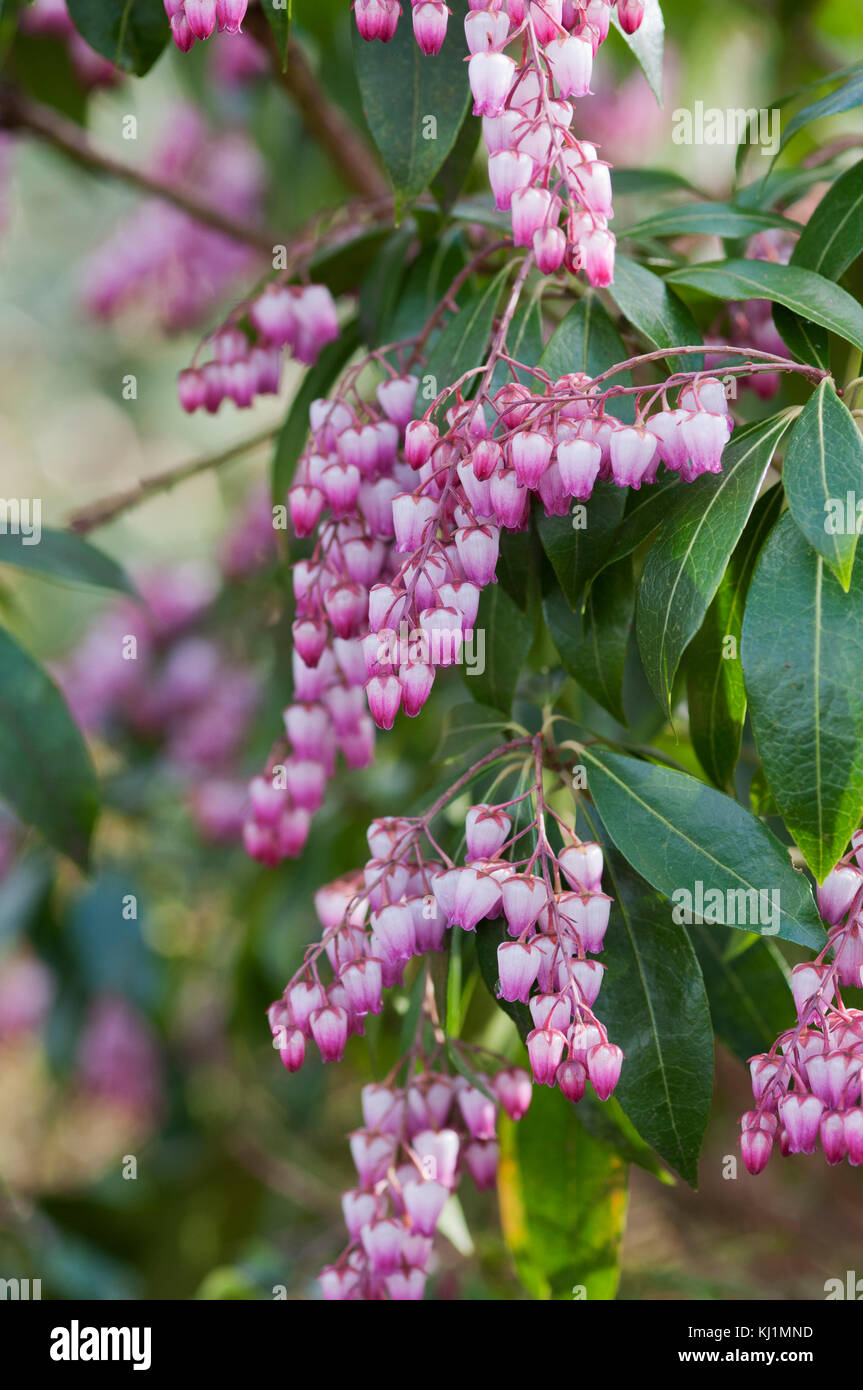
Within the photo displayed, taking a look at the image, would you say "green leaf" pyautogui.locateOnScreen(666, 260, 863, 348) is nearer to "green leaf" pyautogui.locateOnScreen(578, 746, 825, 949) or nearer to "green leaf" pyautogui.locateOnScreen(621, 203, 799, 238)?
"green leaf" pyautogui.locateOnScreen(621, 203, 799, 238)

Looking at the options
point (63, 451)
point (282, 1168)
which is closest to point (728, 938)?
point (282, 1168)

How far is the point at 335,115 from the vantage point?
1990mm

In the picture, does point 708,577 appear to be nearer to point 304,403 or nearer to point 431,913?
point 431,913

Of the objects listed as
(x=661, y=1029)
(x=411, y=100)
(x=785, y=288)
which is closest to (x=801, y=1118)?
(x=661, y=1029)

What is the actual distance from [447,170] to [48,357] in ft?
17.6

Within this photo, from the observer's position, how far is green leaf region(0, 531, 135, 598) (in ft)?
4.87

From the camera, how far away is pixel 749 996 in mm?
1186

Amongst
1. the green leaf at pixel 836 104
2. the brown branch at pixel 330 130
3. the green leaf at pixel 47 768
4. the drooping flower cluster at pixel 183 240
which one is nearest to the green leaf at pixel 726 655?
the green leaf at pixel 836 104

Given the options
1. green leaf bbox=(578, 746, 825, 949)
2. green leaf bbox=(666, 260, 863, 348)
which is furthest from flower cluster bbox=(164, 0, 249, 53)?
green leaf bbox=(578, 746, 825, 949)

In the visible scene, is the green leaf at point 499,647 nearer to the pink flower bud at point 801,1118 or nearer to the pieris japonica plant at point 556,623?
the pieris japonica plant at point 556,623

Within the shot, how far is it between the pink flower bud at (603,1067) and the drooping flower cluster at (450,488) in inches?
10.3

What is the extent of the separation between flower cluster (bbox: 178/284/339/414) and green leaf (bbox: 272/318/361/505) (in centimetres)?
9

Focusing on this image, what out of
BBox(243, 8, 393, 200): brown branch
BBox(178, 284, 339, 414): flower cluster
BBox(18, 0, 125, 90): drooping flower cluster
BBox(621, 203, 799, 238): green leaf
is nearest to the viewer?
BBox(621, 203, 799, 238): green leaf

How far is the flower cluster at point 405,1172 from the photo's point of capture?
40.4 inches
